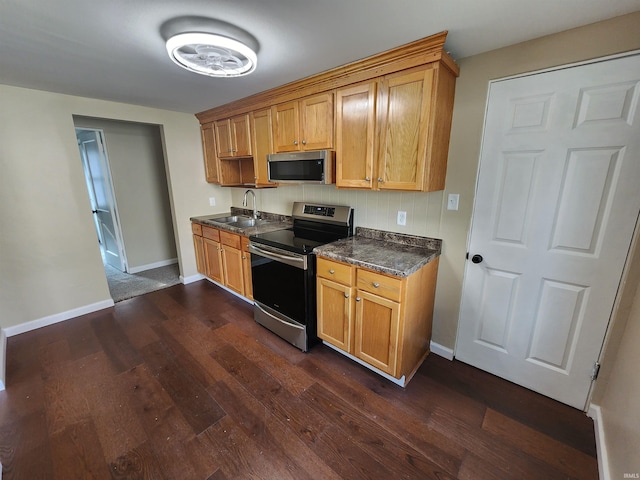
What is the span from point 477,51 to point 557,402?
2356mm

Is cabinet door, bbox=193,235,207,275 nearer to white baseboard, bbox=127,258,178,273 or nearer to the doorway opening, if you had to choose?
the doorway opening

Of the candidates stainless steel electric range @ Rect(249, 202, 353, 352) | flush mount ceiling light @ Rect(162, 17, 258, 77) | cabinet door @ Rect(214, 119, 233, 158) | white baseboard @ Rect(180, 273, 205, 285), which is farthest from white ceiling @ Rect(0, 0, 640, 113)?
white baseboard @ Rect(180, 273, 205, 285)

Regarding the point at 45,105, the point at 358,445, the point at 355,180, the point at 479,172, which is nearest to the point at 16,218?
the point at 45,105

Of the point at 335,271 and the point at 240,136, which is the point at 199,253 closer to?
the point at 240,136

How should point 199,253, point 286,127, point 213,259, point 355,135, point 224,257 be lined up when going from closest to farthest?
point 355,135 < point 286,127 < point 224,257 < point 213,259 < point 199,253

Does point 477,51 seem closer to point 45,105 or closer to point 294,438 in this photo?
→ point 294,438

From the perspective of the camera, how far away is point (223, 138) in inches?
127

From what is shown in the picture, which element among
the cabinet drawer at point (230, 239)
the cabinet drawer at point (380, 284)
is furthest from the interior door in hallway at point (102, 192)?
the cabinet drawer at point (380, 284)

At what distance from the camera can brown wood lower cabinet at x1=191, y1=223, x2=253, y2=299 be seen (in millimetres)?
2918

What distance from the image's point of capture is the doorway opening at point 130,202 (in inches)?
147

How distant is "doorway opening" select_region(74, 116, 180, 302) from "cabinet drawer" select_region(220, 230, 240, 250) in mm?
1277

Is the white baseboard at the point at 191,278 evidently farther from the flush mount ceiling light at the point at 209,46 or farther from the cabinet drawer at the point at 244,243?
the flush mount ceiling light at the point at 209,46

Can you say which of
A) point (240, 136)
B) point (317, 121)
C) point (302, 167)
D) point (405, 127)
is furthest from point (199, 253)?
point (405, 127)

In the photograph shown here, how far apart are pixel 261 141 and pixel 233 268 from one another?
146 centimetres
